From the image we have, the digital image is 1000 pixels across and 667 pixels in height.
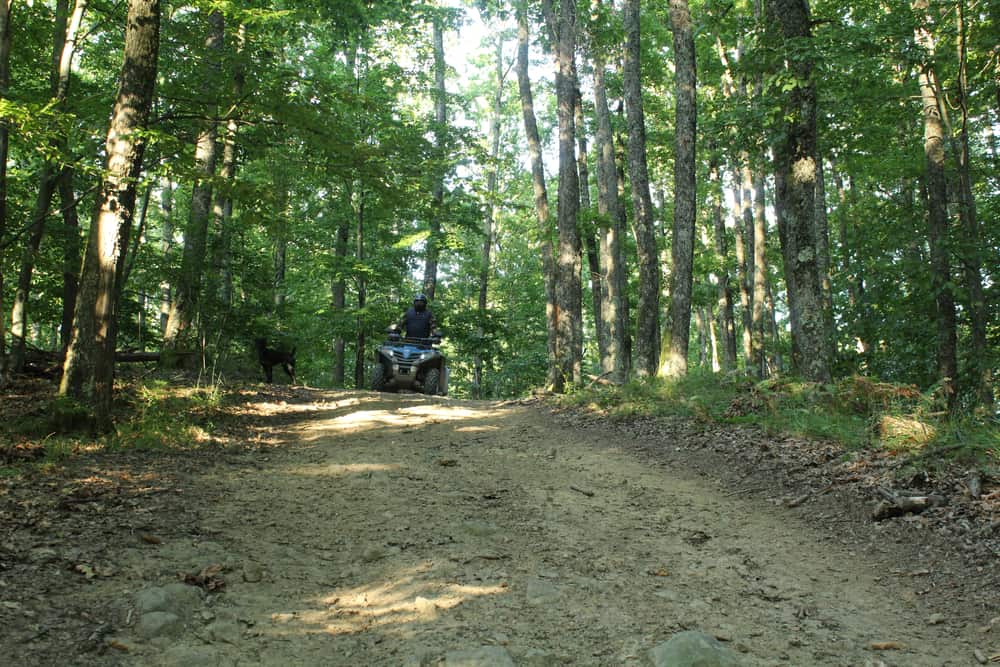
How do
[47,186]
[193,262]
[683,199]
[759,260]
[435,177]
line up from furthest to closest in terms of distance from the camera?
1. [759,260]
2. [435,177]
3. [683,199]
4. [193,262]
5. [47,186]

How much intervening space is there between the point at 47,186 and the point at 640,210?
1053 cm

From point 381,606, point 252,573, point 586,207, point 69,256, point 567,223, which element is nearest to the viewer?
point 381,606

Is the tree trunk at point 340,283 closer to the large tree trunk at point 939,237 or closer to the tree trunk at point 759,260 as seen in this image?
the tree trunk at point 759,260

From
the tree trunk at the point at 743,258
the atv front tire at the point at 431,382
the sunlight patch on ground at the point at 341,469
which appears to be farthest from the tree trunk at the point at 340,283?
the tree trunk at the point at 743,258

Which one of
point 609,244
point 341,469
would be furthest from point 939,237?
point 341,469

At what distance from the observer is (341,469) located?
6.63 meters

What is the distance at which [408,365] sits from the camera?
1493 cm

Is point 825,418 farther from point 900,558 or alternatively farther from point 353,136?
point 353,136

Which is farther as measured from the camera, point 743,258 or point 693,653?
point 743,258

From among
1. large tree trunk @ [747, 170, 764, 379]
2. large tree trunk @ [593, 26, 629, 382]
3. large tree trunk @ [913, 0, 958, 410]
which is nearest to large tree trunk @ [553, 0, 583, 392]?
large tree trunk @ [593, 26, 629, 382]


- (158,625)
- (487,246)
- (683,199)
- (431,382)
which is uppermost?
(487,246)

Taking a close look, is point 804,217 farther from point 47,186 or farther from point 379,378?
point 47,186

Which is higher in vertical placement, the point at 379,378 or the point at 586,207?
the point at 586,207

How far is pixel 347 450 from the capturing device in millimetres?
7582
